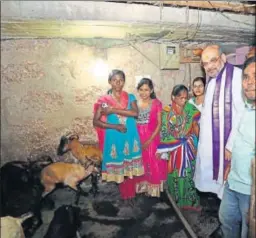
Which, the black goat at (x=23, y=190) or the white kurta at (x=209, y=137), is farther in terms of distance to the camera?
Answer: the black goat at (x=23, y=190)

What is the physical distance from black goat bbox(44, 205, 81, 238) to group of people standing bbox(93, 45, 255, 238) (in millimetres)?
393

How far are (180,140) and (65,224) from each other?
112cm

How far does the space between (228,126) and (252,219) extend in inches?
18.0

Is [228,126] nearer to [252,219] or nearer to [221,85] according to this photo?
[221,85]

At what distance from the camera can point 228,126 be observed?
133 centimetres

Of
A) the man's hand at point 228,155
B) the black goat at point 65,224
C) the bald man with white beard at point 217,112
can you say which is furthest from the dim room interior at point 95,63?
the man's hand at point 228,155

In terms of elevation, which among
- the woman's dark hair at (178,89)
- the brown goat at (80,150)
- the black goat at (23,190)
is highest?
the woman's dark hair at (178,89)

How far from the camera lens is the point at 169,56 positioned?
236cm

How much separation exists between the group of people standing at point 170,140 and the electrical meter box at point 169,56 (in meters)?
0.24

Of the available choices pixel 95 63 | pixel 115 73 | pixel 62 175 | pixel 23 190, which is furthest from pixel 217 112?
pixel 23 190

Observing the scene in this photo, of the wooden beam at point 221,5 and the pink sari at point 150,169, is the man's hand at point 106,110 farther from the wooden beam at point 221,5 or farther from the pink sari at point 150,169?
the wooden beam at point 221,5

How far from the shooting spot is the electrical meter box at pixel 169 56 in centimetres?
229

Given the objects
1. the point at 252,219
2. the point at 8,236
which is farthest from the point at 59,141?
the point at 252,219

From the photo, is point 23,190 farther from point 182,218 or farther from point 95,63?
point 182,218
